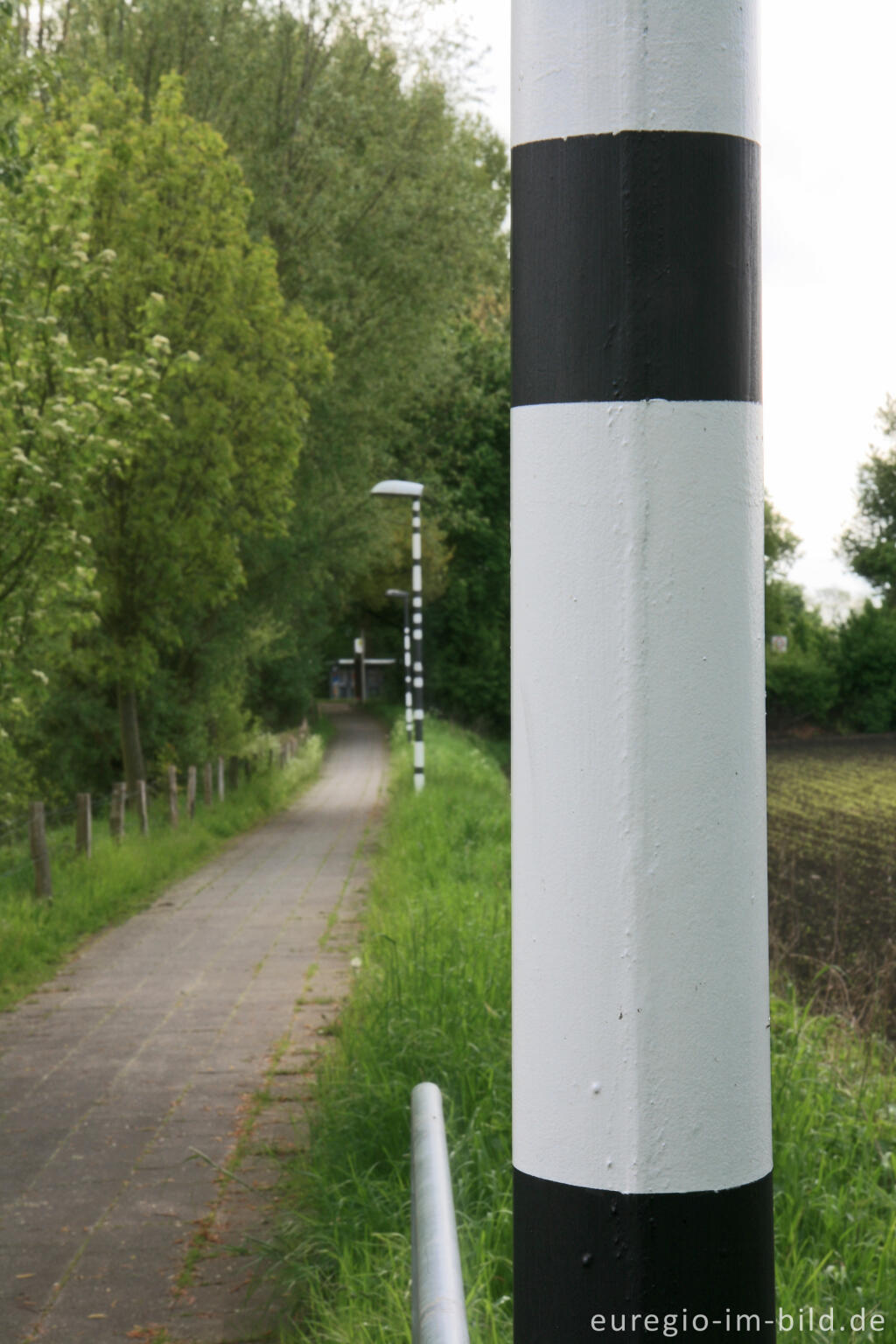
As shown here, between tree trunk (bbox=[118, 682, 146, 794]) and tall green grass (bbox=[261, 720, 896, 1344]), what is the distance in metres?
13.6

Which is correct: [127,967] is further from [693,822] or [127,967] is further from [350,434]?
[350,434]

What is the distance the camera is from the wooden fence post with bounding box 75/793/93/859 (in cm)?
1334

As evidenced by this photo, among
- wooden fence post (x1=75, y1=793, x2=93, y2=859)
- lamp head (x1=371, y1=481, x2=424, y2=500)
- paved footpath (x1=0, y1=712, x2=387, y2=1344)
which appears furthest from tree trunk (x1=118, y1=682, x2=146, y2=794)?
paved footpath (x1=0, y1=712, x2=387, y2=1344)

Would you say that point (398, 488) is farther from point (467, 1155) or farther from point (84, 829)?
point (467, 1155)

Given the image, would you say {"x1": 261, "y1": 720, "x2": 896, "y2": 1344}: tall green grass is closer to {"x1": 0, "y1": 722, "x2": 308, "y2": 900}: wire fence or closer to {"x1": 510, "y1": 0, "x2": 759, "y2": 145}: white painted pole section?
{"x1": 510, "y1": 0, "x2": 759, "y2": 145}: white painted pole section

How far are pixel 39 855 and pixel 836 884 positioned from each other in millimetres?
6833

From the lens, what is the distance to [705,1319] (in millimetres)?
1019

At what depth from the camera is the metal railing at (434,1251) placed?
4.18 ft

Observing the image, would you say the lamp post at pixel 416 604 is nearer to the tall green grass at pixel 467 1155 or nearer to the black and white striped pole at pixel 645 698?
the tall green grass at pixel 467 1155

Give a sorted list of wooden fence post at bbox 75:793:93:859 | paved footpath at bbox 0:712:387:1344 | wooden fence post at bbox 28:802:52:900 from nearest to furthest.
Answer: paved footpath at bbox 0:712:387:1344
wooden fence post at bbox 28:802:52:900
wooden fence post at bbox 75:793:93:859

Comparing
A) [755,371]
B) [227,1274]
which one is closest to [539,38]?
[755,371]

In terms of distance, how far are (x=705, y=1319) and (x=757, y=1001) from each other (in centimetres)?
23

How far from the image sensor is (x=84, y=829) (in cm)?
1352

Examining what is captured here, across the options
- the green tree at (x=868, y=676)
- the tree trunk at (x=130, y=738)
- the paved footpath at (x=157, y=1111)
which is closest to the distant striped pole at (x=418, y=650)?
the tree trunk at (x=130, y=738)
